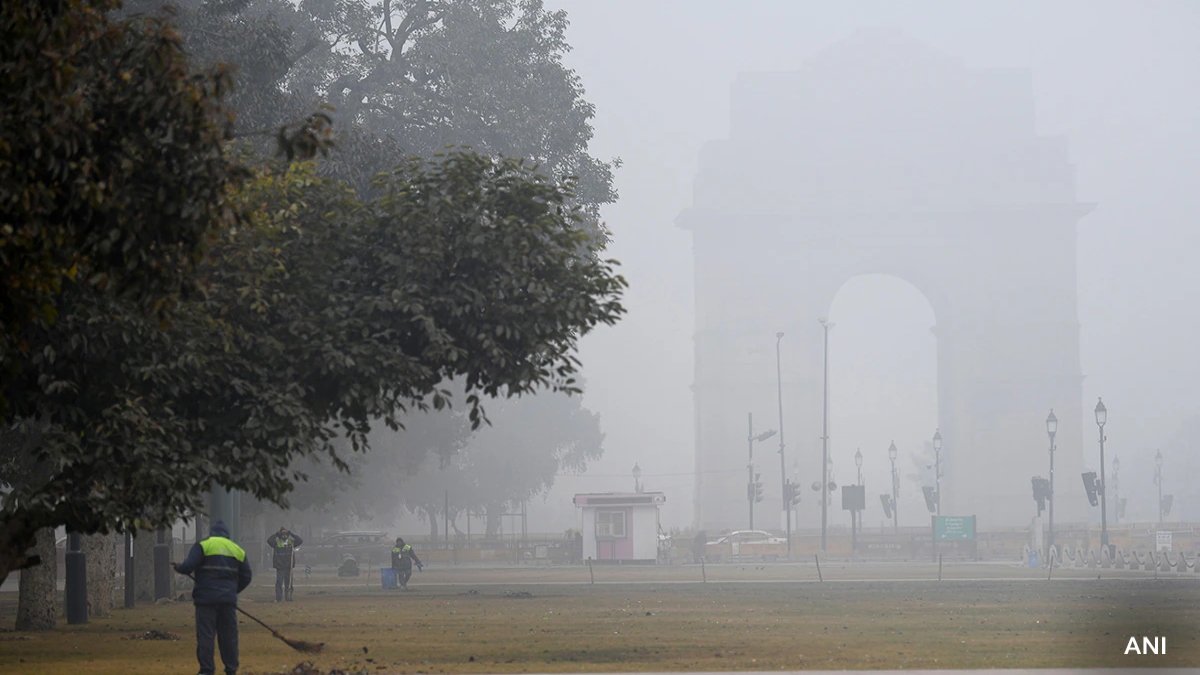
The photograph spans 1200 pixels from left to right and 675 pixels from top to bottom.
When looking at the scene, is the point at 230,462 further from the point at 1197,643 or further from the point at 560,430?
the point at 560,430

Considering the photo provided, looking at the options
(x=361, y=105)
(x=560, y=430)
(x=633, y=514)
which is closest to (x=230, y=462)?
(x=361, y=105)

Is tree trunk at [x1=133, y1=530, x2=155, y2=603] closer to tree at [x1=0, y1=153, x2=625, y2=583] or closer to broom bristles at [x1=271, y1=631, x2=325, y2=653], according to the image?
broom bristles at [x1=271, y1=631, x2=325, y2=653]

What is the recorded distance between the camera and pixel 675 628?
78.2 feet

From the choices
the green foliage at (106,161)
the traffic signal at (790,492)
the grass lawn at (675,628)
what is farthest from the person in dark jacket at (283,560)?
the traffic signal at (790,492)

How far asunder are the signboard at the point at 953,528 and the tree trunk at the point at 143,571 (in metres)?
36.0

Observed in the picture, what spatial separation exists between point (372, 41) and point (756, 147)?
4374 centimetres

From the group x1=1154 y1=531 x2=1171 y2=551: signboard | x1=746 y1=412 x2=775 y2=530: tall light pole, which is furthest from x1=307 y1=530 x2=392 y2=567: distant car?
x1=1154 y1=531 x2=1171 y2=551: signboard

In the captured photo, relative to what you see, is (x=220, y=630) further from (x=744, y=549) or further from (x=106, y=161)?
(x=744, y=549)

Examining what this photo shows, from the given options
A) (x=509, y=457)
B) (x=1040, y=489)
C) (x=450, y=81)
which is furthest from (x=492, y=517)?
(x=450, y=81)

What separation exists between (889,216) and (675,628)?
5978cm

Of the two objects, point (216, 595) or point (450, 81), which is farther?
point (450, 81)

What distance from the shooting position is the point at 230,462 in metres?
15.1

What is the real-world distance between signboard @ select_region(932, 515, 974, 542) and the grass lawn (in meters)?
21.8

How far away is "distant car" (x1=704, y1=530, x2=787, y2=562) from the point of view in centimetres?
6433
